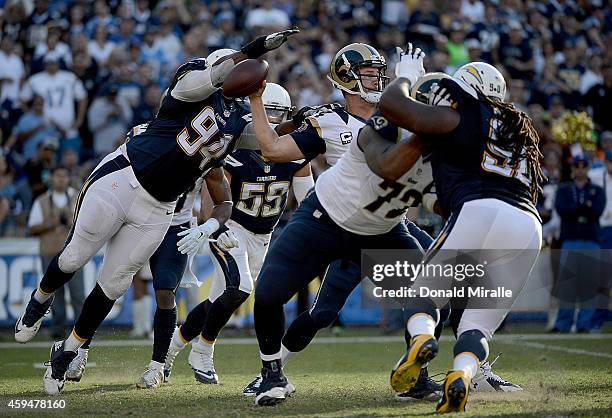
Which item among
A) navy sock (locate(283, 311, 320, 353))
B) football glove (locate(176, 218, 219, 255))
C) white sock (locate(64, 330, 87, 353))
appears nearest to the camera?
navy sock (locate(283, 311, 320, 353))

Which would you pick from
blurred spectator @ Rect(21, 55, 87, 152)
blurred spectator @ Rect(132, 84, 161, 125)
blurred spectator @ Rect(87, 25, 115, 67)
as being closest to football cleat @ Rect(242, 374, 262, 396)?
blurred spectator @ Rect(132, 84, 161, 125)

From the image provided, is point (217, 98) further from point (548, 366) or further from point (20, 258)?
point (20, 258)

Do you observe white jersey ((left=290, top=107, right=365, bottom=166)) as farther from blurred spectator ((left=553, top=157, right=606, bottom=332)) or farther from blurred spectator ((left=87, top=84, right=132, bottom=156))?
blurred spectator ((left=87, top=84, right=132, bottom=156))

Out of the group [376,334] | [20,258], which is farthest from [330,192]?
[20,258]

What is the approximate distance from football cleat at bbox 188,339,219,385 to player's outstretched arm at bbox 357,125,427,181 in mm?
2457

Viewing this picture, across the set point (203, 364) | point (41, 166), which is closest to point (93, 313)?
point (203, 364)

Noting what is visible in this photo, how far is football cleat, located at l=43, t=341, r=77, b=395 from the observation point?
21.1 feet

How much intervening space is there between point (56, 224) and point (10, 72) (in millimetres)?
3320

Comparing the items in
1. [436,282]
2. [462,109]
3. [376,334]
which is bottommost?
[376,334]

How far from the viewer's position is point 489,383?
262 inches

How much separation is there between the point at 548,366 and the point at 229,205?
3099mm

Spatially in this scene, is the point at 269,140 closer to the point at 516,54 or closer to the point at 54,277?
the point at 54,277

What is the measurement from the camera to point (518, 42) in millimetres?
15695

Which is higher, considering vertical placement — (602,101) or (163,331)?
(163,331)
